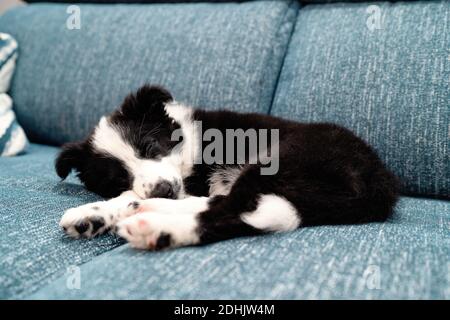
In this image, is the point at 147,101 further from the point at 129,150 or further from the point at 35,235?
the point at 35,235

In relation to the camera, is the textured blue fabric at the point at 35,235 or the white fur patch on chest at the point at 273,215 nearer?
the textured blue fabric at the point at 35,235

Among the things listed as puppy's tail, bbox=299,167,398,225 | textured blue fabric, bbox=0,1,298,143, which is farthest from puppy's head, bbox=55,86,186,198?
puppy's tail, bbox=299,167,398,225

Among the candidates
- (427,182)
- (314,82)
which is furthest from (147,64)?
(427,182)

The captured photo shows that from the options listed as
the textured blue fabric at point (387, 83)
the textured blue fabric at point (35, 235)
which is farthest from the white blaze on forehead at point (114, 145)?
the textured blue fabric at point (387, 83)

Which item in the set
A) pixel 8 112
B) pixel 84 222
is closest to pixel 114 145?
pixel 84 222

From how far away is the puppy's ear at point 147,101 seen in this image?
215cm

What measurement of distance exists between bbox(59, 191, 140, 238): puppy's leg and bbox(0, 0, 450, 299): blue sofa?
48 millimetres

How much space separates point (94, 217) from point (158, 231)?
363mm

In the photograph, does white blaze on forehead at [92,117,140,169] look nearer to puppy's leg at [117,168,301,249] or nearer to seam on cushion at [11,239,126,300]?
puppy's leg at [117,168,301,249]

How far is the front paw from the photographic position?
149cm

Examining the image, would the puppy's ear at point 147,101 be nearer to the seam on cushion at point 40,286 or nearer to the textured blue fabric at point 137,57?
the textured blue fabric at point 137,57

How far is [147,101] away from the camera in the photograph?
2193 mm

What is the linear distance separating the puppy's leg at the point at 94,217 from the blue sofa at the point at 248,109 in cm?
5
